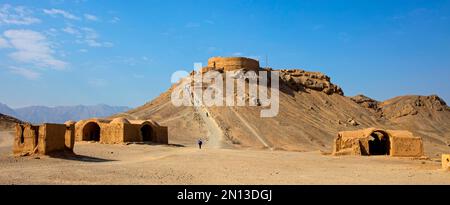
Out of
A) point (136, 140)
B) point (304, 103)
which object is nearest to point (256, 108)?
point (304, 103)

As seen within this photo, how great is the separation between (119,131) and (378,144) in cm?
1774

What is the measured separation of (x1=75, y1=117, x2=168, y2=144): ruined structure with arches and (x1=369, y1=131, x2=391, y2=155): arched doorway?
16.1m

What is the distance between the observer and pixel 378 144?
93.7ft

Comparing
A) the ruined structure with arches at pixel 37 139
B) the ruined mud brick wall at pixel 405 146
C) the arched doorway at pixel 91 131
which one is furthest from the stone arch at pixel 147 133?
the ruined mud brick wall at pixel 405 146

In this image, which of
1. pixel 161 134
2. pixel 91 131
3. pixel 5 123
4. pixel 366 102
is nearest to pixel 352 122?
pixel 366 102

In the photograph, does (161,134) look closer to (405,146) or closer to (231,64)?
(405,146)

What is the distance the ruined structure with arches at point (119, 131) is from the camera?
31406 mm

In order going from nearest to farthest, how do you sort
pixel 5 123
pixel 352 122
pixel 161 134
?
1. pixel 161 134
2. pixel 5 123
3. pixel 352 122

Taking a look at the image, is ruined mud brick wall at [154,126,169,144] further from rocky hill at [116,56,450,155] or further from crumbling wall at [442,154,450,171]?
crumbling wall at [442,154,450,171]

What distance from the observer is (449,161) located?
51.8ft

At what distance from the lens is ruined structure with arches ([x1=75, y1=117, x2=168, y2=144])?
103 ft

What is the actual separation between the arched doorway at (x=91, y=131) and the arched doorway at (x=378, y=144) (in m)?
21.0

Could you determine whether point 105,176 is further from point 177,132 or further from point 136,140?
point 177,132
